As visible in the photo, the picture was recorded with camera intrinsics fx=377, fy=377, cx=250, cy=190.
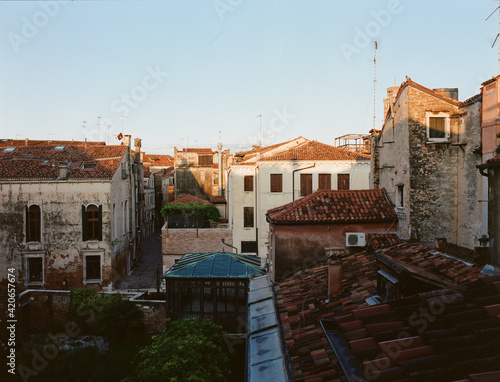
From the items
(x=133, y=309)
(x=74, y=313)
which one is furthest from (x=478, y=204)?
(x=74, y=313)

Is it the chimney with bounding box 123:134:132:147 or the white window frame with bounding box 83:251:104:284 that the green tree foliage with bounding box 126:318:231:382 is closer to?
the white window frame with bounding box 83:251:104:284

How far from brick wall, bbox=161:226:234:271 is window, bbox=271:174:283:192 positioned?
4.68 meters

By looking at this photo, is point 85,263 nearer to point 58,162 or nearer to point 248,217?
point 58,162

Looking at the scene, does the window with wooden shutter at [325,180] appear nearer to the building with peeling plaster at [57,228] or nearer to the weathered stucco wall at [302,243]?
the building with peeling plaster at [57,228]

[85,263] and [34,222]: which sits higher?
[34,222]

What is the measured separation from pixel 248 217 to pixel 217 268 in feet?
35.1

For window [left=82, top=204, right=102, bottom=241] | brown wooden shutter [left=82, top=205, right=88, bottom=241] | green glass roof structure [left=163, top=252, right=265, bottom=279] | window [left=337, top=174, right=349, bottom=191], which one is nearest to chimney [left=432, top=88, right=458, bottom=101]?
green glass roof structure [left=163, top=252, right=265, bottom=279]

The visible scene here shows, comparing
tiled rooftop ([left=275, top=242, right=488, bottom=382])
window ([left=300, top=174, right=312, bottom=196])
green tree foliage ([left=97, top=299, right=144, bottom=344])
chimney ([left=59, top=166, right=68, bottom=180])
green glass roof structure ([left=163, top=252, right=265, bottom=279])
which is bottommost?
green tree foliage ([left=97, top=299, right=144, bottom=344])

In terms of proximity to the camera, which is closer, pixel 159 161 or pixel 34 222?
pixel 34 222

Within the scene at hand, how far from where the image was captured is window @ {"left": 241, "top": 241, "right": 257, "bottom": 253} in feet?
85.0

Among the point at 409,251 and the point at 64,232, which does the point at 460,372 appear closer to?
→ the point at 409,251

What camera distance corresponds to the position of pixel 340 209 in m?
12.2

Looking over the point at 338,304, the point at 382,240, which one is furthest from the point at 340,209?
the point at 338,304

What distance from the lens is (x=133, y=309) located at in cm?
1703
